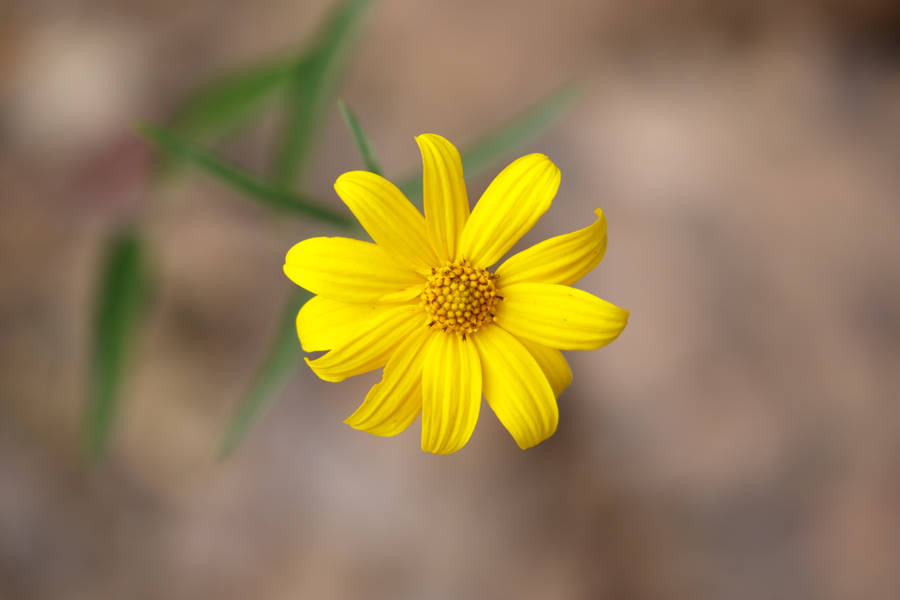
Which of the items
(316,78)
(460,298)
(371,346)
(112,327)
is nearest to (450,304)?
(460,298)

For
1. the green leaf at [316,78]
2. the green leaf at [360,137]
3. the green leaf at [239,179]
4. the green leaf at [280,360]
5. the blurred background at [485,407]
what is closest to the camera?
the green leaf at [360,137]

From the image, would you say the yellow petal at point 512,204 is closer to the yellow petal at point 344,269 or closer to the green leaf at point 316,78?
the yellow petal at point 344,269

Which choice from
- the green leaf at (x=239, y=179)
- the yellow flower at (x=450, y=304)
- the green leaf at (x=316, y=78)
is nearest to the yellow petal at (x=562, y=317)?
the yellow flower at (x=450, y=304)

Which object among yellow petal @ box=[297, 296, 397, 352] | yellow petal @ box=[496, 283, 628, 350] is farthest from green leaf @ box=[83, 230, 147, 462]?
yellow petal @ box=[496, 283, 628, 350]

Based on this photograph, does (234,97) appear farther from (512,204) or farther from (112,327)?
(512,204)

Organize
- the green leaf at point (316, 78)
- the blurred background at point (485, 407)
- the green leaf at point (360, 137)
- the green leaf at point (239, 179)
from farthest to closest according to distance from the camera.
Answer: the blurred background at point (485, 407), the green leaf at point (316, 78), the green leaf at point (239, 179), the green leaf at point (360, 137)

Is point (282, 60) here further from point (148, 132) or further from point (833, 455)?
point (833, 455)

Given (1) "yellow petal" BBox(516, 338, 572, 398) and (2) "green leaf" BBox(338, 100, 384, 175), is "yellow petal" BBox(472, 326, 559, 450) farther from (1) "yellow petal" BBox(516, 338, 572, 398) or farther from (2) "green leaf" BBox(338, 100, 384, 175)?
(2) "green leaf" BBox(338, 100, 384, 175)

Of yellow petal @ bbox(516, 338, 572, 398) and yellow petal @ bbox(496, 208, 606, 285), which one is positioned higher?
yellow petal @ bbox(496, 208, 606, 285)
